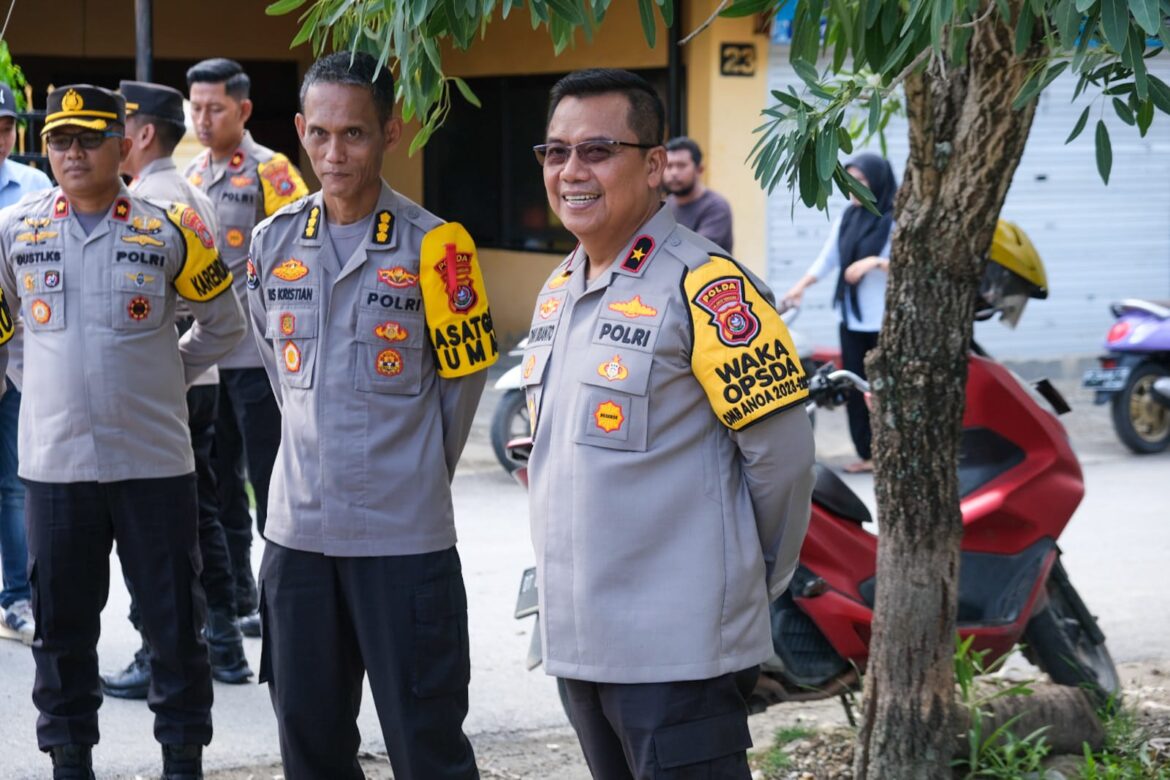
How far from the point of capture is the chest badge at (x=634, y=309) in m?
2.86

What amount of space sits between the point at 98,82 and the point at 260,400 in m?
10.7

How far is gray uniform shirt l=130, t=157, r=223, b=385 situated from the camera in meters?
5.15

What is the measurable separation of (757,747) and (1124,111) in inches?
108

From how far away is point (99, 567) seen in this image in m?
4.18

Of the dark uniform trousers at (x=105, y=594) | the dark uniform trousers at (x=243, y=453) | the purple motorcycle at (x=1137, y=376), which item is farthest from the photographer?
the purple motorcycle at (x=1137, y=376)

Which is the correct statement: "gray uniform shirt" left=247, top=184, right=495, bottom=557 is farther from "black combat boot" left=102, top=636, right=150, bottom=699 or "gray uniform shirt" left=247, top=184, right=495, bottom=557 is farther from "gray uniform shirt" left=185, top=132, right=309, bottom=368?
"gray uniform shirt" left=185, top=132, right=309, bottom=368

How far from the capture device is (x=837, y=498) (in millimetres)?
4785

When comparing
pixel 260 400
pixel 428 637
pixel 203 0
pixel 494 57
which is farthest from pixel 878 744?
pixel 203 0

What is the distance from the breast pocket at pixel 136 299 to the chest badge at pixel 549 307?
5.07ft

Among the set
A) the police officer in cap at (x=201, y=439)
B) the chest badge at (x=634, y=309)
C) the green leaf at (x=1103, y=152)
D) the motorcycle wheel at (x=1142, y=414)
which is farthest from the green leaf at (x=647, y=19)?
the motorcycle wheel at (x=1142, y=414)

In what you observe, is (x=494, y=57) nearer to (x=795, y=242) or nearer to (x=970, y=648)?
(x=795, y=242)

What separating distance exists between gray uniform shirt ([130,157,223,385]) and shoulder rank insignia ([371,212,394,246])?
164 centimetres

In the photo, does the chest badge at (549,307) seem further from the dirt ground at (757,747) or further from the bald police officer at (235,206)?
the bald police officer at (235,206)

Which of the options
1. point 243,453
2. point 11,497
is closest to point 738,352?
point 243,453
